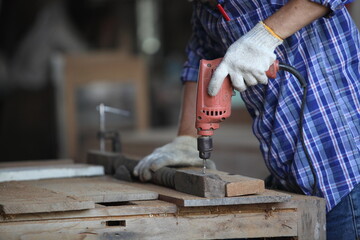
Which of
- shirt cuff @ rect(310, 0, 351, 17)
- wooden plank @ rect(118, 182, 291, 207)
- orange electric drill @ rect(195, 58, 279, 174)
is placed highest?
shirt cuff @ rect(310, 0, 351, 17)

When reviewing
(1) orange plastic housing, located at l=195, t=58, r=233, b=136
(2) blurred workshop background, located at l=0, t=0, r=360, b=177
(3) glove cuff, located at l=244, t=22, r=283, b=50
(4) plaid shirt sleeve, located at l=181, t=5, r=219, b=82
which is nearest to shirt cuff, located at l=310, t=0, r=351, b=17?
(3) glove cuff, located at l=244, t=22, r=283, b=50

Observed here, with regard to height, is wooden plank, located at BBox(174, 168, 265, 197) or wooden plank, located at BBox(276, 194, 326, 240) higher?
wooden plank, located at BBox(174, 168, 265, 197)

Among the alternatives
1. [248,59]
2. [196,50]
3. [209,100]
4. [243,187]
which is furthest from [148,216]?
[196,50]

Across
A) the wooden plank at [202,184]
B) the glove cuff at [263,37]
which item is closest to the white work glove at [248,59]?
the glove cuff at [263,37]

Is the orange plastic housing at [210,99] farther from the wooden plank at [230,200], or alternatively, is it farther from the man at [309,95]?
the wooden plank at [230,200]

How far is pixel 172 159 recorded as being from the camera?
3.02 metres

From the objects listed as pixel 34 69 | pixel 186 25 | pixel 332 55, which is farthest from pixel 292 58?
pixel 186 25

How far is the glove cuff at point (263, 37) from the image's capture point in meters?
2.46

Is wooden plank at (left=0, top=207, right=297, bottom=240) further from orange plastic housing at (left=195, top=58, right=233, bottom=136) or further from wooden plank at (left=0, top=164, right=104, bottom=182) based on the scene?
wooden plank at (left=0, top=164, right=104, bottom=182)

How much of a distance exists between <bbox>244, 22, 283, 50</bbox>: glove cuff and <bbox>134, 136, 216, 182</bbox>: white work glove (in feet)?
2.32

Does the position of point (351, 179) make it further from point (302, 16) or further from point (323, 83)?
point (302, 16)

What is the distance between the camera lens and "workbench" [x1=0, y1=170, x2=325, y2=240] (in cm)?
223

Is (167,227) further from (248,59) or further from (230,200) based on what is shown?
(248,59)

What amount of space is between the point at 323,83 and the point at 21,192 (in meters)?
1.21
